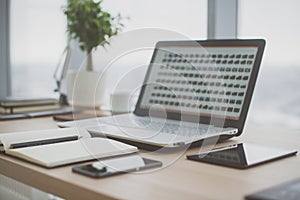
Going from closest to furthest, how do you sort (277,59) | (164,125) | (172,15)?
(164,125) < (277,59) < (172,15)

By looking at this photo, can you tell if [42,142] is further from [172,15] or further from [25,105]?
[172,15]

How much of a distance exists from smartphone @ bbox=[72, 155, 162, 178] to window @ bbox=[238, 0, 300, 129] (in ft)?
2.74

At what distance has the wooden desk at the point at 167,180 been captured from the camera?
59cm

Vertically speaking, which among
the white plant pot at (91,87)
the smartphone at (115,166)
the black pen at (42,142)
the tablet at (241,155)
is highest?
the white plant pot at (91,87)

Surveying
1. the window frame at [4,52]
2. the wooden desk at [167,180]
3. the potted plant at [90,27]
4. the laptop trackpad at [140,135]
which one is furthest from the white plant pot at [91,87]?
the window frame at [4,52]

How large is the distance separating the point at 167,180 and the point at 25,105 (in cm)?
100

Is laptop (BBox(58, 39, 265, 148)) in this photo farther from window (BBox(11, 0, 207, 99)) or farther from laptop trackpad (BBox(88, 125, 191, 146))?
window (BBox(11, 0, 207, 99))

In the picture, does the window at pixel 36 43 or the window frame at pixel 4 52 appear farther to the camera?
the window frame at pixel 4 52

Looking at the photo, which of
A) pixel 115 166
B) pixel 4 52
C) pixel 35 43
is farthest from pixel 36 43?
pixel 115 166

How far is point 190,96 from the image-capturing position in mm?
1115

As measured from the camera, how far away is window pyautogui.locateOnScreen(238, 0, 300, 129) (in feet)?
4.64

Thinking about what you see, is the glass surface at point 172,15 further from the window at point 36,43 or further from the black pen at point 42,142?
the black pen at point 42,142

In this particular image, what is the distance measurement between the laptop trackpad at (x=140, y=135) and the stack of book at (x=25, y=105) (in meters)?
0.57

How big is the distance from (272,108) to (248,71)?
551mm
